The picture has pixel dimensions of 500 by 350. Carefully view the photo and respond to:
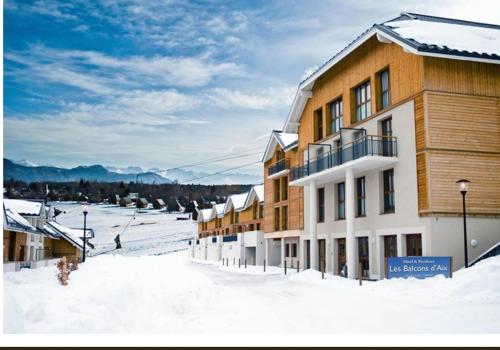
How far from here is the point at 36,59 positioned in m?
13.6

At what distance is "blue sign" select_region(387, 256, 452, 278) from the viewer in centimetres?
1609

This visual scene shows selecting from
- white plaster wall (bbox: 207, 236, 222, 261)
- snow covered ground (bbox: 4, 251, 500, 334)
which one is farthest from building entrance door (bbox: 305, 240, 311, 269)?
white plaster wall (bbox: 207, 236, 222, 261)

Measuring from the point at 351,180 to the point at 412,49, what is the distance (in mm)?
6316

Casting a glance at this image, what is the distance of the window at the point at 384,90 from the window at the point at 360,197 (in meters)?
3.41

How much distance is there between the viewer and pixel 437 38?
65.9ft

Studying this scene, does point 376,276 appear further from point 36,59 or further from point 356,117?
point 36,59

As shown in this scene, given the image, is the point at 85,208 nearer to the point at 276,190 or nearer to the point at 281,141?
the point at 281,141

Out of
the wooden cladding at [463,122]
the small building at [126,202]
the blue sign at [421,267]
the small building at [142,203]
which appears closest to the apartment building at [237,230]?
the small building at [142,203]

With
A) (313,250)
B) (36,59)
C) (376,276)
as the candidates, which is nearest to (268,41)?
(36,59)

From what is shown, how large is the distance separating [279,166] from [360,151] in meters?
14.3

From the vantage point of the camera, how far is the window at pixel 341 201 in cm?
2647

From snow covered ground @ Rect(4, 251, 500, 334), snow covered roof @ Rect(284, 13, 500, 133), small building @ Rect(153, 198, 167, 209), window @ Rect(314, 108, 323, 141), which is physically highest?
snow covered roof @ Rect(284, 13, 500, 133)

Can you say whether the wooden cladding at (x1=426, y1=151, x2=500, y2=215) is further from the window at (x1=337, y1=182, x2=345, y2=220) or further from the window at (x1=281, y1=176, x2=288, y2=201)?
the window at (x1=281, y1=176, x2=288, y2=201)

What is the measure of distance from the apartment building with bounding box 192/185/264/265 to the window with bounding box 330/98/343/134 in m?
15.7
